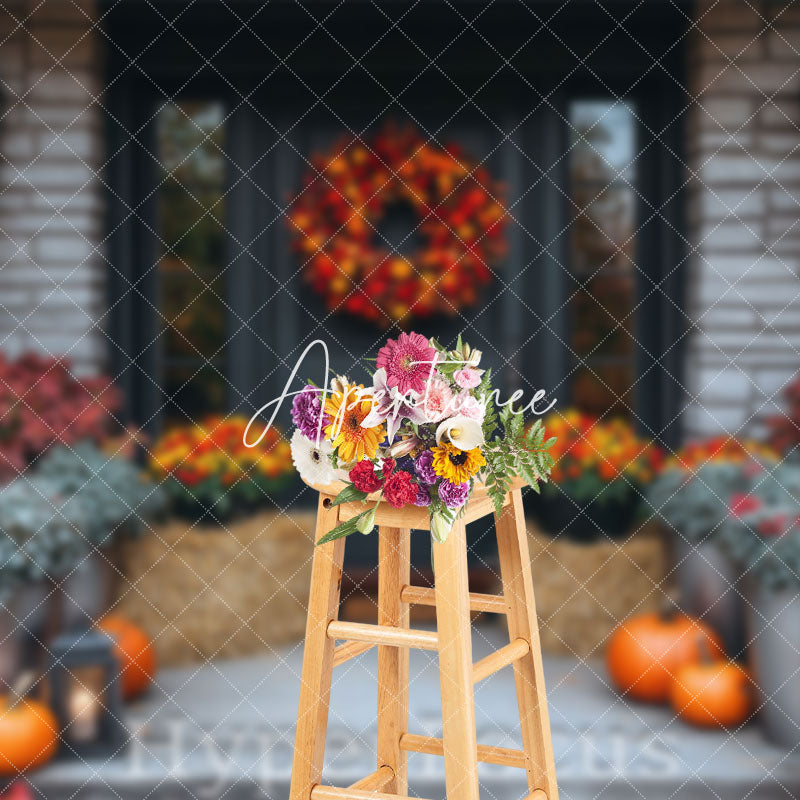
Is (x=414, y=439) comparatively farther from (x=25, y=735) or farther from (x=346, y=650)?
(x=25, y=735)

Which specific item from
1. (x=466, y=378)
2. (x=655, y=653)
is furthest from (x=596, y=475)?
(x=466, y=378)

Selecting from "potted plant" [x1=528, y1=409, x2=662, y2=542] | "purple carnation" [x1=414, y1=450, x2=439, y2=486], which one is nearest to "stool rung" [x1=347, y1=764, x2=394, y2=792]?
"purple carnation" [x1=414, y1=450, x2=439, y2=486]

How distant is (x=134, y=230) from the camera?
3.59m

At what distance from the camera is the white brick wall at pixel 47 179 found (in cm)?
329

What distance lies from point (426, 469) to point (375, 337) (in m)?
2.27

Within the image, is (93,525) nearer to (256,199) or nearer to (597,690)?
(256,199)

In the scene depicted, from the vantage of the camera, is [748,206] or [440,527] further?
[748,206]

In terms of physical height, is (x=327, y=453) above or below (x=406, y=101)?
below

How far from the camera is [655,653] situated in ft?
9.48

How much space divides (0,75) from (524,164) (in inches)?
78.3

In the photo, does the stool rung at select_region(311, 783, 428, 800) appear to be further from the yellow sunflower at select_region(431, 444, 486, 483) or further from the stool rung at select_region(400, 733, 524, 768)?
the yellow sunflower at select_region(431, 444, 486, 483)

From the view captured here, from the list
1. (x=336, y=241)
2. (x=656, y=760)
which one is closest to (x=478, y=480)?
(x=656, y=760)

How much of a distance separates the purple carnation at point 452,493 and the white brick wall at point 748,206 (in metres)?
2.19

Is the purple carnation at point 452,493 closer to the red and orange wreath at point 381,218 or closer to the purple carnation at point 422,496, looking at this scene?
the purple carnation at point 422,496
